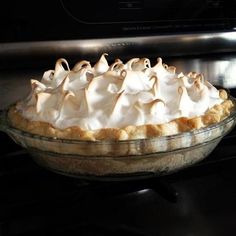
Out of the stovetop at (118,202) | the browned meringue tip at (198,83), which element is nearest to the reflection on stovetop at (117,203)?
the stovetop at (118,202)

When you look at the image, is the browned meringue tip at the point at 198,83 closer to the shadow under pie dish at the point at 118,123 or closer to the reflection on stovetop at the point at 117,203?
the shadow under pie dish at the point at 118,123

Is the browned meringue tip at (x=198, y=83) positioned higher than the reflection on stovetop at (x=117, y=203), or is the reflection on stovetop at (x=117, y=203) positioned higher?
the browned meringue tip at (x=198, y=83)

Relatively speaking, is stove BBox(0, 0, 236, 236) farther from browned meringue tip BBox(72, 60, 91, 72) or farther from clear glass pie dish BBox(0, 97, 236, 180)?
browned meringue tip BBox(72, 60, 91, 72)

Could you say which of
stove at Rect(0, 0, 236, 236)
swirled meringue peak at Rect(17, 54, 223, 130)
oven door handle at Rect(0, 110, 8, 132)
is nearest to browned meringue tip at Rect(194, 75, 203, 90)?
swirled meringue peak at Rect(17, 54, 223, 130)

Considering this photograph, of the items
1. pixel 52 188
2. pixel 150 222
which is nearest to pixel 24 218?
pixel 52 188

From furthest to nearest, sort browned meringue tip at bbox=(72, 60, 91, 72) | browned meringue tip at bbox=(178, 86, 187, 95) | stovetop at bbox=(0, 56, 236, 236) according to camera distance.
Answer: browned meringue tip at bbox=(72, 60, 91, 72) < browned meringue tip at bbox=(178, 86, 187, 95) < stovetop at bbox=(0, 56, 236, 236)

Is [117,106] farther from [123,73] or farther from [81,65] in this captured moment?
[81,65]

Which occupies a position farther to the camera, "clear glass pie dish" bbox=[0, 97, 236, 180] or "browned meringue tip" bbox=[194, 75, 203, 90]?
"browned meringue tip" bbox=[194, 75, 203, 90]

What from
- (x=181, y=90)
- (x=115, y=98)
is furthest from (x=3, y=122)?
(x=181, y=90)
